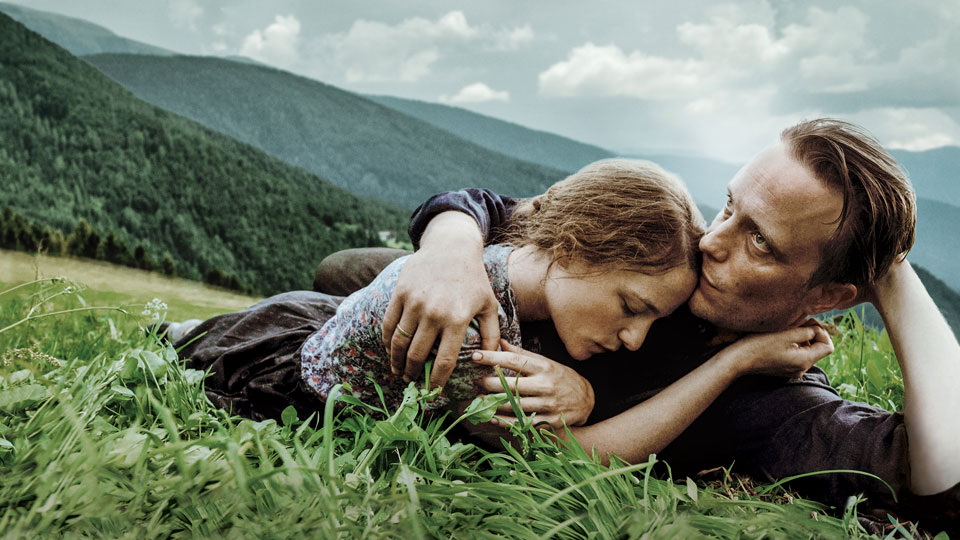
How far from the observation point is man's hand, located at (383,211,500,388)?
1442 mm

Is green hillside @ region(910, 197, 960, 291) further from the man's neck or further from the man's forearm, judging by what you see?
the man's neck

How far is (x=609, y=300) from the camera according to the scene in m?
1.56

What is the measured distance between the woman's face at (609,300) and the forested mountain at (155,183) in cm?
→ 360

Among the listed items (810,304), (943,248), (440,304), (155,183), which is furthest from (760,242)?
(155,183)

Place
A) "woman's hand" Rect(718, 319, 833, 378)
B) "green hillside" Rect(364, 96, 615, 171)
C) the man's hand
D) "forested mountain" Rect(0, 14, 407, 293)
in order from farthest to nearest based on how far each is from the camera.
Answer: "green hillside" Rect(364, 96, 615, 171), "forested mountain" Rect(0, 14, 407, 293), "woman's hand" Rect(718, 319, 833, 378), the man's hand

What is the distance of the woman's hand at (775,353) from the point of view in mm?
1658

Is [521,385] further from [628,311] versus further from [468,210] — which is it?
[468,210]

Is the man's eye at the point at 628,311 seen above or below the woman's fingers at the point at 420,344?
above

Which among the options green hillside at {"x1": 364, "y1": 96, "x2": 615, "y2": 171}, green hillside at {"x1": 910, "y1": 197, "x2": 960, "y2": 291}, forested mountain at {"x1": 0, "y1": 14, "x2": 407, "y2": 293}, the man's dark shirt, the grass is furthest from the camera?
green hillside at {"x1": 364, "y1": 96, "x2": 615, "y2": 171}

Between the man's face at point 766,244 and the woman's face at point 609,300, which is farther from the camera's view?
the woman's face at point 609,300

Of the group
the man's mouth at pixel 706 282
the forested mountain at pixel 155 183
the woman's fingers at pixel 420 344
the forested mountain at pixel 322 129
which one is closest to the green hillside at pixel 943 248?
the man's mouth at pixel 706 282

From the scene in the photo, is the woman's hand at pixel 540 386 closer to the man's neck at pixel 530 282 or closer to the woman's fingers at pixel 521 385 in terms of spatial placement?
the woman's fingers at pixel 521 385

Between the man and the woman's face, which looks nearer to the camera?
the man

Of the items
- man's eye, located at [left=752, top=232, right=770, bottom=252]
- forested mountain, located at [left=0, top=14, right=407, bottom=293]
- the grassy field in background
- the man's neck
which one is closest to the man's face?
man's eye, located at [left=752, top=232, right=770, bottom=252]
